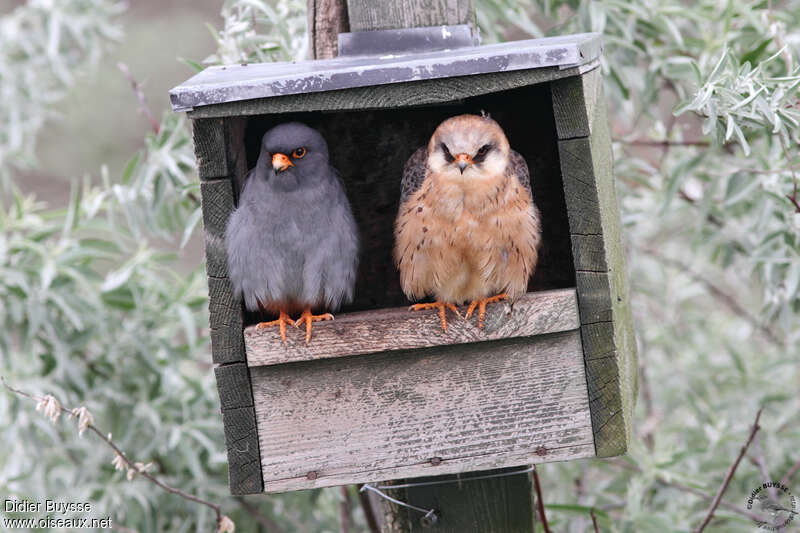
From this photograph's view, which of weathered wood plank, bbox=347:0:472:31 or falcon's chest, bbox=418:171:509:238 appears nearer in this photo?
falcon's chest, bbox=418:171:509:238

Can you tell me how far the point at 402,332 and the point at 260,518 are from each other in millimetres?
→ 1479

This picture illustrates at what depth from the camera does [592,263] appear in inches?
91.5

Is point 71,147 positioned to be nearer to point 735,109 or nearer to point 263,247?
point 263,247

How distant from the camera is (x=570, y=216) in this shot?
231cm

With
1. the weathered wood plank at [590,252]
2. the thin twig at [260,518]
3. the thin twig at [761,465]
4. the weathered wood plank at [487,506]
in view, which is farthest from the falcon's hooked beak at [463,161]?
the thin twig at [260,518]

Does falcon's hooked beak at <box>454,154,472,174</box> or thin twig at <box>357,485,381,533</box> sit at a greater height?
falcon's hooked beak at <box>454,154,472,174</box>

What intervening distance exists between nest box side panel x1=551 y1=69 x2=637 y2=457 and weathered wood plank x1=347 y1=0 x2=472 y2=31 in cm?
51

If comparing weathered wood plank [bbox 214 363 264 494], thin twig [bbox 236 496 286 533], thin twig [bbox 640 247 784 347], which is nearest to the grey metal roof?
weathered wood plank [bbox 214 363 264 494]

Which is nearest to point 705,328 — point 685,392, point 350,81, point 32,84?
point 685,392

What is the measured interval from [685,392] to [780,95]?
1783 mm

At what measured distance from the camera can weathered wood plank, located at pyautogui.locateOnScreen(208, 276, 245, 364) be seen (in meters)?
2.36

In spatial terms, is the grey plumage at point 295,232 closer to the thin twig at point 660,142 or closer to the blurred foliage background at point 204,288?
the blurred foliage background at point 204,288

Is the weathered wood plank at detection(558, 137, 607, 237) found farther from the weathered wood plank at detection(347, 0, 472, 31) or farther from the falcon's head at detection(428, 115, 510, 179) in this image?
the weathered wood plank at detection(347, 0, 472, 31)

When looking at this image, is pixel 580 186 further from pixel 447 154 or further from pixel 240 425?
pixel 240 425
